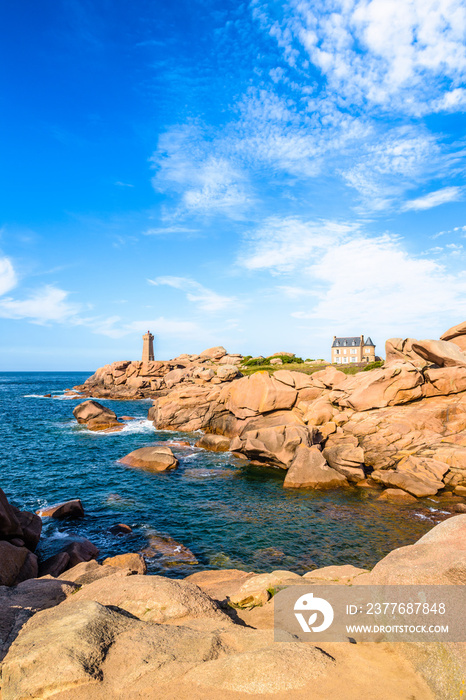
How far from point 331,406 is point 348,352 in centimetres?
7152

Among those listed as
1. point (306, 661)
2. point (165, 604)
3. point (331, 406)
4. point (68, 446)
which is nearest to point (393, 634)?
point (306, 661)

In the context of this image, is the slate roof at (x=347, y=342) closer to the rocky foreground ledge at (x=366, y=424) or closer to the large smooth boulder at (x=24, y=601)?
the rocky foreground ledge at (x=366, y=424)

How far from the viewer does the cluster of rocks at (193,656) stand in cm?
545

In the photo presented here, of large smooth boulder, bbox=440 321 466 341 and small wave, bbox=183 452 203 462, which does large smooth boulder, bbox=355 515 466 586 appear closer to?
small wave, bbox=183 452 203 462

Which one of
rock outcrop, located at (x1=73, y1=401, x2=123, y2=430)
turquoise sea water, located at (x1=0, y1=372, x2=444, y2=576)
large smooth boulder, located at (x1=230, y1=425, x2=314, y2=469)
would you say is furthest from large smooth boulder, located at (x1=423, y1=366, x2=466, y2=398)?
rock outcrop, located at (x1=73, y1=401, x2=123, y2=430)

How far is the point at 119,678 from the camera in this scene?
18.7 feet

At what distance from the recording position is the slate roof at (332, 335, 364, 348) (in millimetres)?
103125

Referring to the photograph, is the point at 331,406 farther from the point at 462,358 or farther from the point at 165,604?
the point at 165,604

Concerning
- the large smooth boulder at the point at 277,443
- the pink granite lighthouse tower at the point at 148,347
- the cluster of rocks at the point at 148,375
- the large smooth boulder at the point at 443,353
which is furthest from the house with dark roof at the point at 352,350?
the large smooth boulder at the point at 277,443

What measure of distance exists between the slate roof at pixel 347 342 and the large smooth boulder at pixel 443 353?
231ft

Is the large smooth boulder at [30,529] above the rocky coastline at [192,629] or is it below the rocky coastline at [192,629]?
below

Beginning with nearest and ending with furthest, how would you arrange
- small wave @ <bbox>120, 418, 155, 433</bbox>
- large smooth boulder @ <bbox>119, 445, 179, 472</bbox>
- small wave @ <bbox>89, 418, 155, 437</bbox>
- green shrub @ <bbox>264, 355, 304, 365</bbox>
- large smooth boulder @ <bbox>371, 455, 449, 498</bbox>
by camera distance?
large smooth boulder @ <bbox>371, 455, 449, 498</bbox>
large smooth boulder @ <bbox>119, 445, 179, 472</bbox>
small wave @ <bbox>89, 418, 155, 437</bbox>
small wave @ <bbox>120, 418, 155, 433</bbox>
green shrub @ <bbox>264, 355, 304, 365</bbox>

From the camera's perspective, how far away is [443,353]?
107 ft

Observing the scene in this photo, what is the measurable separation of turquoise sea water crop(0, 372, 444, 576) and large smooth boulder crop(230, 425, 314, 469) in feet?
3.83
